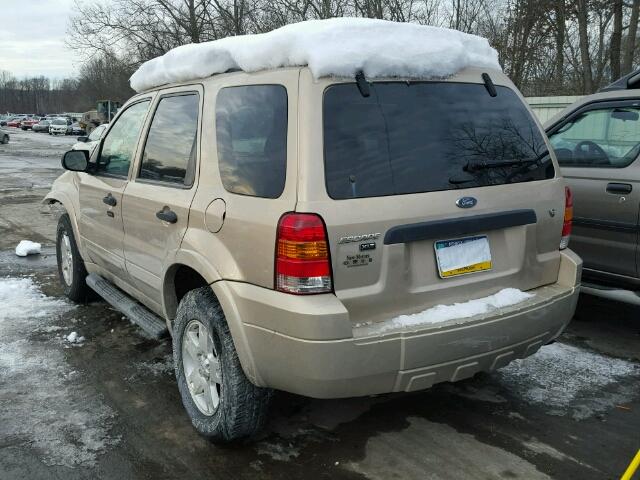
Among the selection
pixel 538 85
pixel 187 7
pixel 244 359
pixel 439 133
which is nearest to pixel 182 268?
pixel 244 359

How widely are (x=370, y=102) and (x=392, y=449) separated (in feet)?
5.80

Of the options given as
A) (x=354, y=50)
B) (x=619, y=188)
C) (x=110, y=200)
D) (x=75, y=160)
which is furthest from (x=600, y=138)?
(x=75, y=160)

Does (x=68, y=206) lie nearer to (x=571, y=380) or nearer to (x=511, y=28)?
(x=571, y=380)

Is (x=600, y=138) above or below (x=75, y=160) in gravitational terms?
above

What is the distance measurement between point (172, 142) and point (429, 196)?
5.44 feet

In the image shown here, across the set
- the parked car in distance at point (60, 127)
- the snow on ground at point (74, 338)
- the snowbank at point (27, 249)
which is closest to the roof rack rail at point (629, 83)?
the snow on ground at point (74, 338)

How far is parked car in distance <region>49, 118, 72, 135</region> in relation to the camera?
5634cm

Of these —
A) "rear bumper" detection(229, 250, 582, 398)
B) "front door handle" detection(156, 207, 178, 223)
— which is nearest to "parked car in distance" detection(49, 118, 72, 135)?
"front door handle" detection(156, 207, 178, 223)

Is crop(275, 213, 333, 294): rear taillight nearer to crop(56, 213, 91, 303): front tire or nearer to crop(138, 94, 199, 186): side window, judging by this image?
crop(138, 94, 199, 186): side window

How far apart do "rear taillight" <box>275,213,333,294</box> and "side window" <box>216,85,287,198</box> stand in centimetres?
19

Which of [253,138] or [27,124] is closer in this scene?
[253,138]

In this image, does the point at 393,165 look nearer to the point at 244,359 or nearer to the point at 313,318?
the point at 313,318

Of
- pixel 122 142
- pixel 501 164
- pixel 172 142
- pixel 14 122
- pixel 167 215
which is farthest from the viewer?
pixel 14 122

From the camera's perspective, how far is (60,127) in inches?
2235
